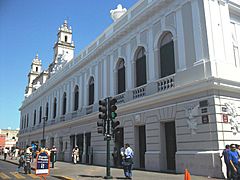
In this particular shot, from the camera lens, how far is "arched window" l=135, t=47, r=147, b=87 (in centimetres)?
1714

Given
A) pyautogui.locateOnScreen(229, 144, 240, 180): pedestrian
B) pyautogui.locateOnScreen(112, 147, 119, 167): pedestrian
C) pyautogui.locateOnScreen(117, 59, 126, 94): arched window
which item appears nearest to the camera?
pyautogui.locateOnScreen(229, 144, 240, 180): pedestrian

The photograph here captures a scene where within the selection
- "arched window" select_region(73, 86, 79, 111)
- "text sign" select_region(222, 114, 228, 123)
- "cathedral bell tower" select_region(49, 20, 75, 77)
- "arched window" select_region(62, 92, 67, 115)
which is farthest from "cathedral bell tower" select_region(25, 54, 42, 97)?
"text sign" select_region(222, 114, 228, 123)

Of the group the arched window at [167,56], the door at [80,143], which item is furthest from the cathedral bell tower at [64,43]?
the arched window at [167,56]

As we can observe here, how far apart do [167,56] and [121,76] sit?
5305mm

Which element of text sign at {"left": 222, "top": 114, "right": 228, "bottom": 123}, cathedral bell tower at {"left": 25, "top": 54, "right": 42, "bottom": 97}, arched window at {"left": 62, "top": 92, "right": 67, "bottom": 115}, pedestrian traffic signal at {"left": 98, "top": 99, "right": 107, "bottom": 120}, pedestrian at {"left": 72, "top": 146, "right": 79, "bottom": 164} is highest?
cathedral bell tower at {"left": 25, "top": 54, "right": 42, "bottom": 97}

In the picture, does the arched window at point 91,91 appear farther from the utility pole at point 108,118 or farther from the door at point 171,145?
the utility pole at point 108,118

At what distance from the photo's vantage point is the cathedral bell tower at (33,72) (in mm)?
59406

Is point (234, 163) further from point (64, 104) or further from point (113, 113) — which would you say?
point (64, 104)

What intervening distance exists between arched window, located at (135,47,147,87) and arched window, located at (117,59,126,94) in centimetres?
187

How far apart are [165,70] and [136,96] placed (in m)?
2.84

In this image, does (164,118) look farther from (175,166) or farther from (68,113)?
(68,113)

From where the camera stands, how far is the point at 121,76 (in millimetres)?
19719

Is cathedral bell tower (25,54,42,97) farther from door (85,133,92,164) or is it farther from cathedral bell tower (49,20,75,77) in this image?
door (85,133,92,164)

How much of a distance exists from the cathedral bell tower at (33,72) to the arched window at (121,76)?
145ft
